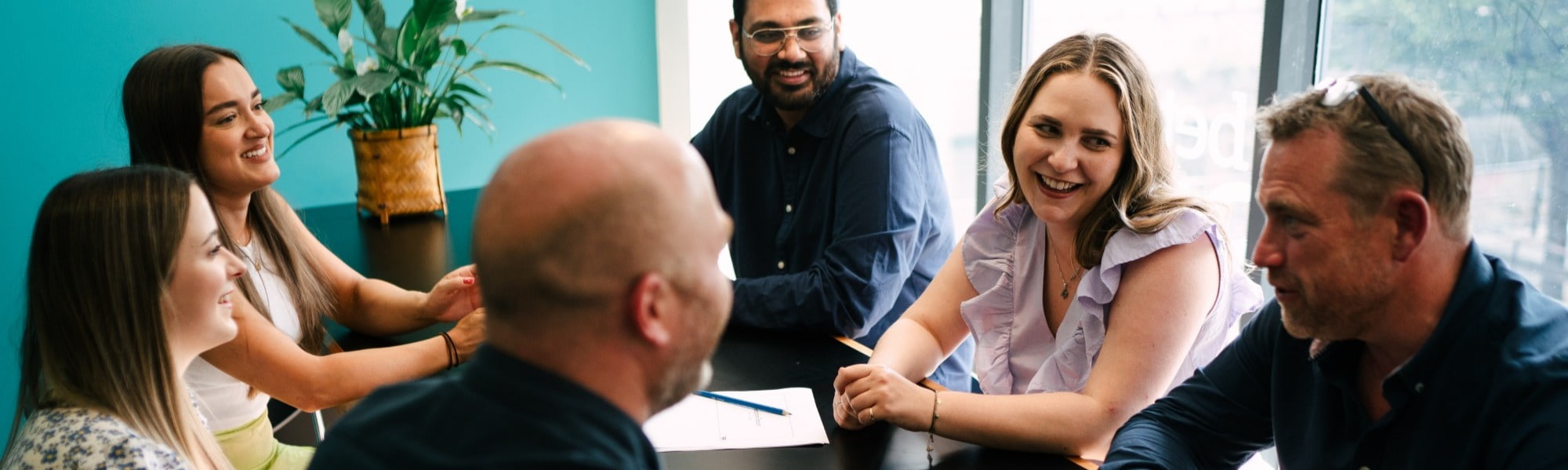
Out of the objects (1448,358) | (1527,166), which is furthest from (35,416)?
(1527,166)

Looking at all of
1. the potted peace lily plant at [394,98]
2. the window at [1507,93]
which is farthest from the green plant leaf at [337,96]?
the window at [1507,93]

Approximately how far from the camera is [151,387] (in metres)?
1.30

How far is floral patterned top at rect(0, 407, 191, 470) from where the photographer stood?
1.18m

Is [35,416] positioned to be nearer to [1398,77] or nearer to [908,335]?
[908,335]

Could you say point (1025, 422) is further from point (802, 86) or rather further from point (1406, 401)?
point (802, 86)

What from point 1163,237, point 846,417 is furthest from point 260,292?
point 1163,237

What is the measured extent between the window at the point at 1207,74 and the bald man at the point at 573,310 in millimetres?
1902

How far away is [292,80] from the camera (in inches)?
115

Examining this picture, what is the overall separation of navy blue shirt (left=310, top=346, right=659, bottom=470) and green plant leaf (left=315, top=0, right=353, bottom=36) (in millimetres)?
2423

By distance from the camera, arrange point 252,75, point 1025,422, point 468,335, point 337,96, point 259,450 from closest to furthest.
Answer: point 1025,422
point 259,450
point 468,335
point 337,96
point 252,75

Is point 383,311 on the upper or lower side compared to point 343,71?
lower

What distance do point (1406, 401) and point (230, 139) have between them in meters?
1.76

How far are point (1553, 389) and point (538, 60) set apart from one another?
3.40 metres

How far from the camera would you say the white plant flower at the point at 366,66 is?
2812 millimetres
